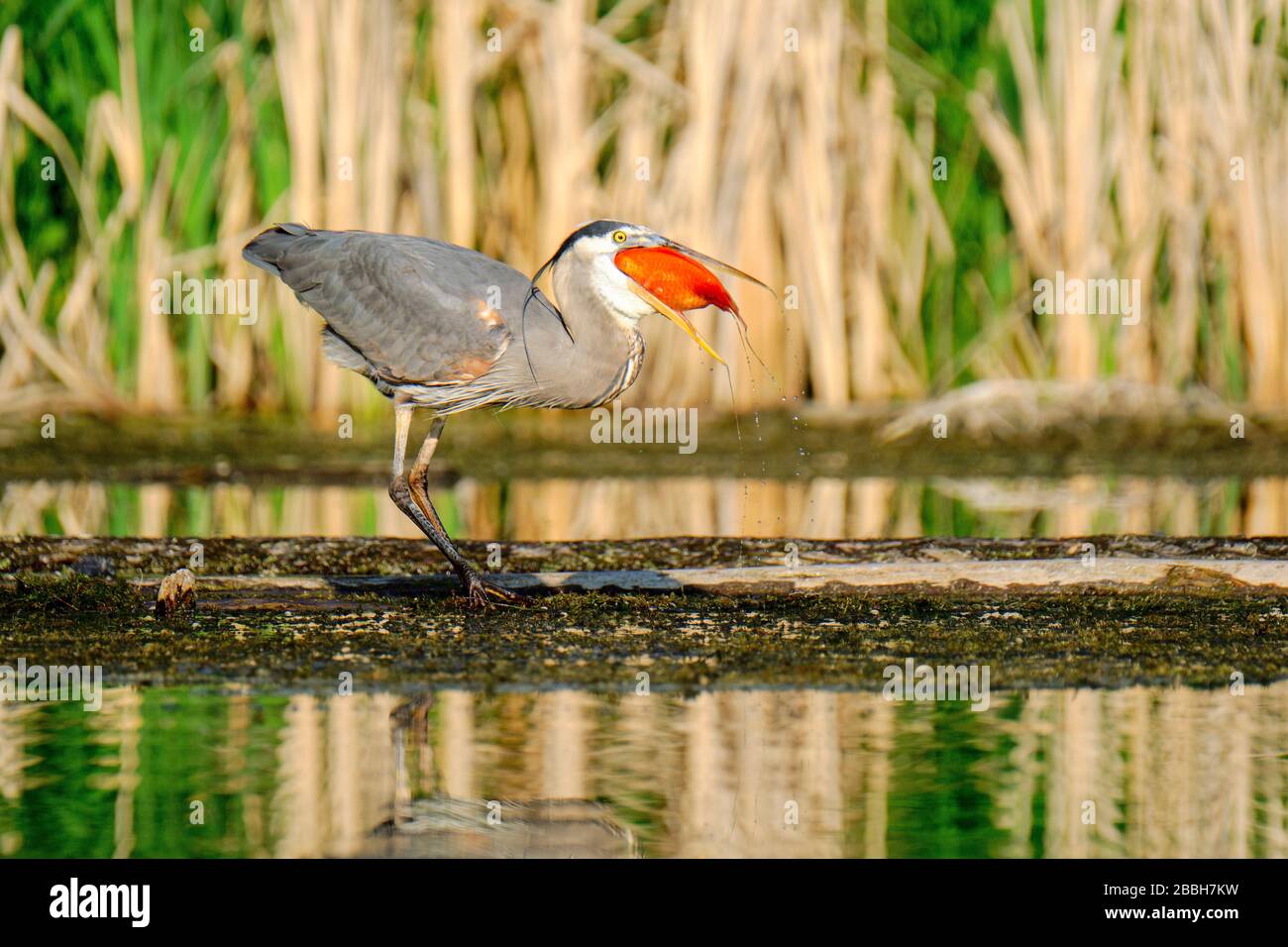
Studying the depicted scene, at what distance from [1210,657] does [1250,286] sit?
6.40m

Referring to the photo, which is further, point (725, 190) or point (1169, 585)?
point (725, 190)

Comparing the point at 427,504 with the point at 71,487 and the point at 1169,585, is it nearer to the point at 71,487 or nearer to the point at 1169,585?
the point at 1169,585

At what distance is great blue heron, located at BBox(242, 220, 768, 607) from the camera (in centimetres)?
641

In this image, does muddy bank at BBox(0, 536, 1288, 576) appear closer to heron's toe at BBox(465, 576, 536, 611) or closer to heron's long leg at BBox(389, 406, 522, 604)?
heron's long leg at BBox(389, 406, 522, 604)

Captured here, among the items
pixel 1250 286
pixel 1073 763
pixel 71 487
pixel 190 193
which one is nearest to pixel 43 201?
pixel 190 193

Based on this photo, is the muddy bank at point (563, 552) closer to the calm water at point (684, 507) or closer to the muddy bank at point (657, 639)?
the muddy bank at point (657, 639)

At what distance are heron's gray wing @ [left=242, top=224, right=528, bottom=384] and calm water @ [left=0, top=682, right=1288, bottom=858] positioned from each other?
6.49 feet

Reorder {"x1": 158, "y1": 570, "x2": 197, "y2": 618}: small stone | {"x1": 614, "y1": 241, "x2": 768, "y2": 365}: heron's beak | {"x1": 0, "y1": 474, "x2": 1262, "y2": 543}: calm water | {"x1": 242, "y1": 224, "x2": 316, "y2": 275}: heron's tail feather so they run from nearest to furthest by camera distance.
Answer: {"x1": 158, "y1": 570, "x2": 197, "y2": 618}: small stone → {"x1": 614, "y1": 241, "x2": 768, "y2": 365}: heron's beak → {"x1": 242, "y1": 224, "x2": 316, "y2": 275}: heron's tail feather → {"x1": 0, "y1": 474, "x2": 1262, "y2": 543}: calm water

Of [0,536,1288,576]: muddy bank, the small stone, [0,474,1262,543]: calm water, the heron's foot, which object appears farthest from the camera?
A: [0,474,1262,543]: calm water

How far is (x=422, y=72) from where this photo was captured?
38.1 feet

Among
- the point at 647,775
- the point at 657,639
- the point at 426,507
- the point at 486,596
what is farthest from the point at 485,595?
the point at 647,775

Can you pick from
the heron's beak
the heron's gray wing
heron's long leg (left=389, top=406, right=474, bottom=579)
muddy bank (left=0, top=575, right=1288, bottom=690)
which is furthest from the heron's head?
muddy bank (left=0, top=575, right=1288, bottom=690)

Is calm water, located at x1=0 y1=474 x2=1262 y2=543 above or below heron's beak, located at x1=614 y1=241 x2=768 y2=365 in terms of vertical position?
below

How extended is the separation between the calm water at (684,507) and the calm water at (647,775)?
3.44 m
